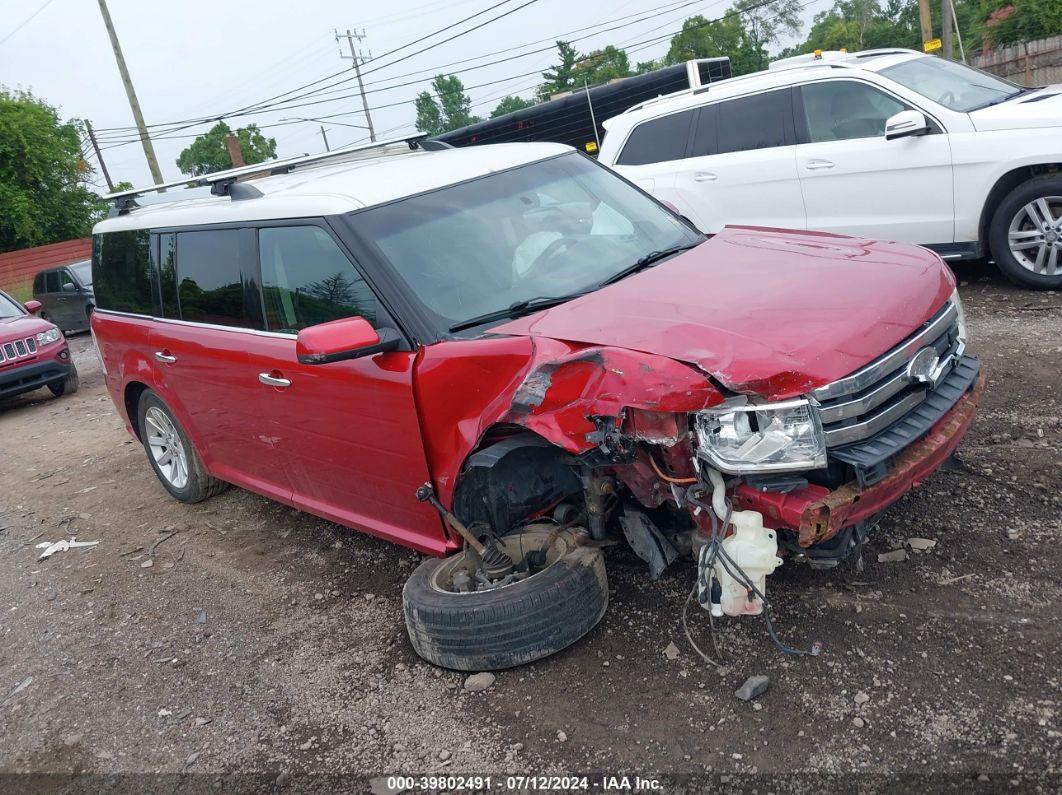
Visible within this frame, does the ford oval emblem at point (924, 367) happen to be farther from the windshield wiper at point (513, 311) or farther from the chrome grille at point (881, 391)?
the windshield wiper at point (513, 311)

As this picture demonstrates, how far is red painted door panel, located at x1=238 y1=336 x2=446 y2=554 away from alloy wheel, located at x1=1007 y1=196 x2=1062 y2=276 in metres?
5.33

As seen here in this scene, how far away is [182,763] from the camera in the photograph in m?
3.27

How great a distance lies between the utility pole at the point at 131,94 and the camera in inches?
990

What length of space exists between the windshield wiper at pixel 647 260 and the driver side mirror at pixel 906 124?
11.0ft

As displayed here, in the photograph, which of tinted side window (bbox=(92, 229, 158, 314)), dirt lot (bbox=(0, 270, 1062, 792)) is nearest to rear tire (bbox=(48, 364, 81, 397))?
tinted side window (bbox=(92, 229, 158, 314))

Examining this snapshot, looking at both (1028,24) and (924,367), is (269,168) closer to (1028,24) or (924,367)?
(924,367)

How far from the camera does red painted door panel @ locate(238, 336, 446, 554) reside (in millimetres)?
3580

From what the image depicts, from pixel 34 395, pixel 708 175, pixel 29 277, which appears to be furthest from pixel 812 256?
pixel 29 277

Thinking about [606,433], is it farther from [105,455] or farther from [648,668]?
[105,455]

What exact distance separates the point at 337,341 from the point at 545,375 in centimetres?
82

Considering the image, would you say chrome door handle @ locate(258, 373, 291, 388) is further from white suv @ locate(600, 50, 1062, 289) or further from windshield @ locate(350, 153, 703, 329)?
white suv @ locate(600, 50, 1062, 289)

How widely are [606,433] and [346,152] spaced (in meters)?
3.52

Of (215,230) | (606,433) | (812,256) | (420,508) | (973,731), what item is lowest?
(973,731)

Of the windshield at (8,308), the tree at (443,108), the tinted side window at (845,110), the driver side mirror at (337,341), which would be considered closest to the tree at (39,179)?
the windshield at (8,308)
